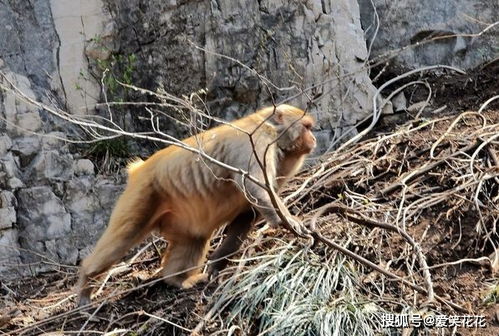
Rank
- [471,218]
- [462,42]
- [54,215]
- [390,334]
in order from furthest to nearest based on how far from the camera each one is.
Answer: [462,42] < [54,215] < [471,218] < [390,334]

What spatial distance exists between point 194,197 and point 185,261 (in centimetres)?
56

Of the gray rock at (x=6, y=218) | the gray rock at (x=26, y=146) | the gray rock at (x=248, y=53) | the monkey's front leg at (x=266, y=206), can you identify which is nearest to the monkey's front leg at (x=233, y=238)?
the monkey's front leg at (x=266, y=206)

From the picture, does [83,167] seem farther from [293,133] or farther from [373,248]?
[373,248]

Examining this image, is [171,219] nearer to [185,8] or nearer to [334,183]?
[334,183]

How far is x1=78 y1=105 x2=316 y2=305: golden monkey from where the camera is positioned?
750cm

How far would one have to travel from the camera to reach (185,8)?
417 inches

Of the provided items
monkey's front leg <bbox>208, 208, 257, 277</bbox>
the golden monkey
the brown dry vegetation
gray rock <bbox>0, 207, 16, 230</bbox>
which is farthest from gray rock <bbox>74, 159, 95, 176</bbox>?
monkey's front leg <bbox>208, 208, 257, 277</bbox>

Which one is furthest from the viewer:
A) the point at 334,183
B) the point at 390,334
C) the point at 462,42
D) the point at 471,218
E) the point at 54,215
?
the point at 462,42

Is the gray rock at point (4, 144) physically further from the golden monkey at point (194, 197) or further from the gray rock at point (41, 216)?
the golden monkey at point (194, 197)

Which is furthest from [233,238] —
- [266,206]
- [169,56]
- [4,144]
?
[4,144]

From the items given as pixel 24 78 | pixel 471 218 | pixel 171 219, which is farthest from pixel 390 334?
pixel 24 78

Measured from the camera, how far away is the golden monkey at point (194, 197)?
750 cm

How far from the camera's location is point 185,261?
7809mm

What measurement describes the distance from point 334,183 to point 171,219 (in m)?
1.79
